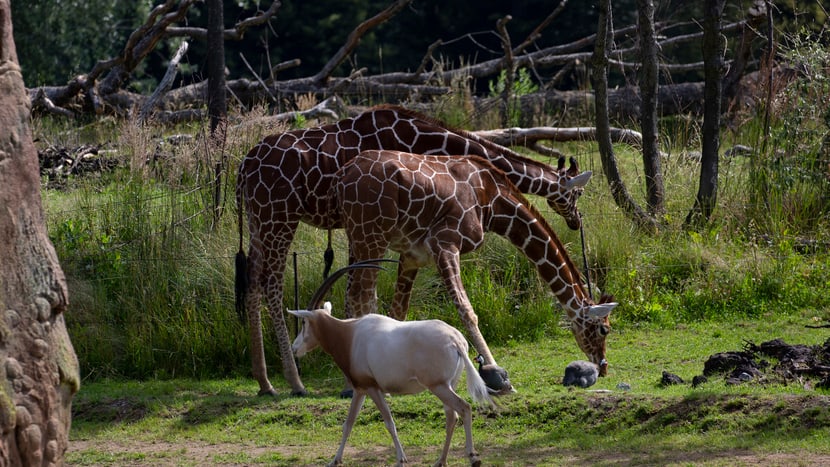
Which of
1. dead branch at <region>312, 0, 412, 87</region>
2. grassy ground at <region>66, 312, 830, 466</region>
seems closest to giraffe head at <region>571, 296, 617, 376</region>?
grassy ground at <region>66, 312, 830, 466</region>

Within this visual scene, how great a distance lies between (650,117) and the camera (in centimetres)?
1291

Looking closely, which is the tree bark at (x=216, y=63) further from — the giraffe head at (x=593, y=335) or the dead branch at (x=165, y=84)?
the giraffe head at (x=593, y=335)

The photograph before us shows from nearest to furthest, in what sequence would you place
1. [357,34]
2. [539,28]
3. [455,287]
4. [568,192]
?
[455,287]
[568,192]
[539,28]
[357,34]

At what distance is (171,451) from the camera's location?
795cm

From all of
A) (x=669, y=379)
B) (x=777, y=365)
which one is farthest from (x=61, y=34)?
(x=777, y=365)

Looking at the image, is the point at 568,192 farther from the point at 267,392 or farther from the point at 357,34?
the point at 357,34

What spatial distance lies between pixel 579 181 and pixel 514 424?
295cm

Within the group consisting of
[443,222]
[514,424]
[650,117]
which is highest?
[650,117]

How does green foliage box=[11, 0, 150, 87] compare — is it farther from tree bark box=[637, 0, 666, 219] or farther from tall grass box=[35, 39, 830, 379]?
tree bark box=[637, 0, 666, 219]

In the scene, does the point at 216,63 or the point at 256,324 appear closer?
the point at 256,324

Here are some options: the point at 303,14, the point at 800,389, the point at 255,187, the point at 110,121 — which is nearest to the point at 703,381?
the point at 800,389

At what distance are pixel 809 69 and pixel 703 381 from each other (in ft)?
22.2

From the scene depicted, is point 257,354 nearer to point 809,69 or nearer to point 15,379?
point 15,379

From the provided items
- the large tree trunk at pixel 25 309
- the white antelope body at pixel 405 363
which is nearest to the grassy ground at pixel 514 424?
the white antelope body at pixel 405 363
